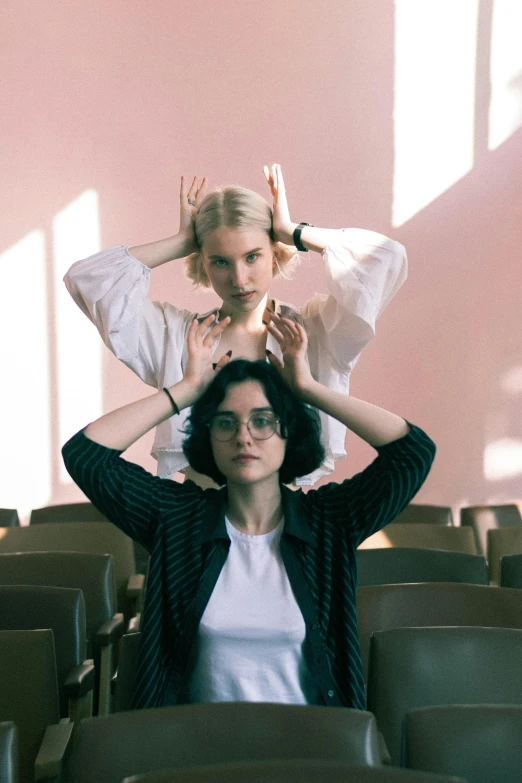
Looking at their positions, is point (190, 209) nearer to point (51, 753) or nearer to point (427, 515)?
point (51, 753)

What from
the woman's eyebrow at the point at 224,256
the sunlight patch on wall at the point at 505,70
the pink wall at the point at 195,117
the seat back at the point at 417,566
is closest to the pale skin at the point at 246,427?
the woman's eyebrow at the point at 224,256

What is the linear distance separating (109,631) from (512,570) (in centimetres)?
109

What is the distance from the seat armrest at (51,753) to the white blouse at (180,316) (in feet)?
2.01

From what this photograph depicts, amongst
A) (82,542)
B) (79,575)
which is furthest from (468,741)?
(82,542)

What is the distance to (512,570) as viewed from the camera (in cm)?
264

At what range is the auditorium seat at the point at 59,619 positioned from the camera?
7.34ft

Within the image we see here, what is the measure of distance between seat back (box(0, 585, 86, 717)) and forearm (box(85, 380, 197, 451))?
59cm

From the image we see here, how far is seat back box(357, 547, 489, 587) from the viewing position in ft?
8.59

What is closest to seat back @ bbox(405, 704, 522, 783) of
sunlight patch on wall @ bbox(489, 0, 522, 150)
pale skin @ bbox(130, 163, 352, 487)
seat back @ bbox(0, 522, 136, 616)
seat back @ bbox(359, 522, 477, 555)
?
pale skin @ bbox(130, 163, 352, 487)

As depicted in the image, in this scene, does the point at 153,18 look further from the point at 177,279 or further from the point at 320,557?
the point at 320,557

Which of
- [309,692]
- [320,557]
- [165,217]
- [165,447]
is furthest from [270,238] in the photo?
[165,217]

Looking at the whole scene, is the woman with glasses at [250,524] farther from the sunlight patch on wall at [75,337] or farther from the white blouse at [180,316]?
the sunlight patch on wall at [75,337]

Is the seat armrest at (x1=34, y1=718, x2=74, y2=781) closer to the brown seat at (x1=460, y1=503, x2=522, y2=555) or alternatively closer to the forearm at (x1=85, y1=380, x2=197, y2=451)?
the forearm at (x1=85, y1=380, x2=197, y2=451)

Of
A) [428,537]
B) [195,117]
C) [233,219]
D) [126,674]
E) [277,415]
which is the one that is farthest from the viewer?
[195,117]
